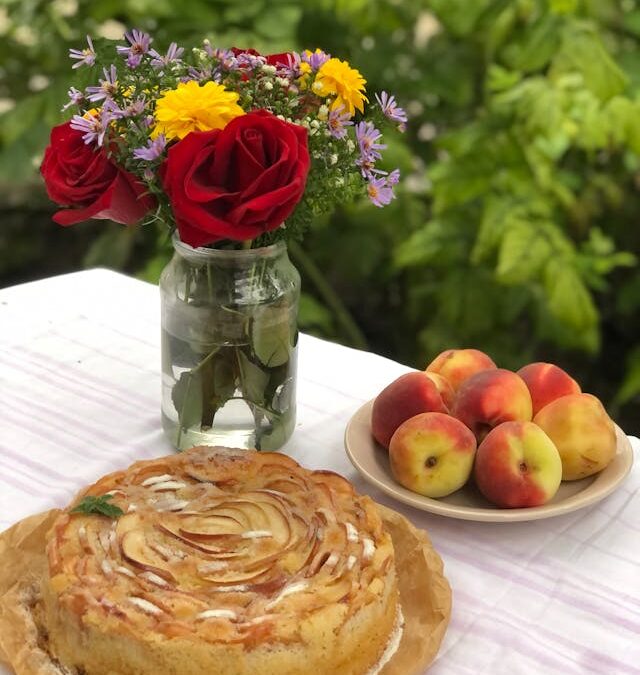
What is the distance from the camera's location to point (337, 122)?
921mm

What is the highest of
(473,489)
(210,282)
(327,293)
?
(210,282)

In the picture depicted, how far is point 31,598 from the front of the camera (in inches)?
32.3

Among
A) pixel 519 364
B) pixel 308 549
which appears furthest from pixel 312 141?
pixel 519 364

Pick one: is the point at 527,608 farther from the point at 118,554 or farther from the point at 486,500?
the point at 118,554

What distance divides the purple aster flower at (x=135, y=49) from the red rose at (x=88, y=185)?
0.09 m

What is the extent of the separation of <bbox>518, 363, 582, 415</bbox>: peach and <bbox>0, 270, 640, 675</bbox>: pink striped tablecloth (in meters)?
0.12

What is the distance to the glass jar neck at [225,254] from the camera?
3.11 ft

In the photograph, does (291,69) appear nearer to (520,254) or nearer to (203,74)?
(203,74)

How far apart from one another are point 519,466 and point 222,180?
1.30ft

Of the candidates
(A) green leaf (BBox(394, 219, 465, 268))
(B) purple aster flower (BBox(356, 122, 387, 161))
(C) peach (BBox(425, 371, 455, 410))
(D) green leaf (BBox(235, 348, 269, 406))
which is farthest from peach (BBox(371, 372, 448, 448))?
(A) green leaf (BBox(394, 219, 465, 268))

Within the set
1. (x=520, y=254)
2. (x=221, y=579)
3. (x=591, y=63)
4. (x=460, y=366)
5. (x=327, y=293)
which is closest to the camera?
(x=221, y=579)

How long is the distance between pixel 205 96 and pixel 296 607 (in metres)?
0.46

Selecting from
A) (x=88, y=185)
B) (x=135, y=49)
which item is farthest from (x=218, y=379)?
(x=135, y=49)

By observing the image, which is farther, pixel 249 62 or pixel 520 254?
pixel 520 254
